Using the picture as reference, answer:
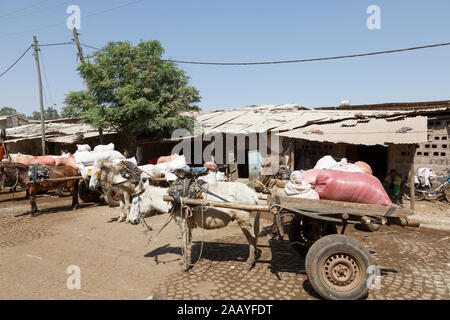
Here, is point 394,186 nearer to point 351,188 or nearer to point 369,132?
point 369,132

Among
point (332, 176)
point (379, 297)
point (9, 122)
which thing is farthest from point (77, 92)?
point (9, 122)

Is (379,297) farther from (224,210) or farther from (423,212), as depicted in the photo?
(423,212)

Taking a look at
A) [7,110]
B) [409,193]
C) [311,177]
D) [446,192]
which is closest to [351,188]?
[311,177]

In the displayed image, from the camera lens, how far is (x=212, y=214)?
510 centimetres

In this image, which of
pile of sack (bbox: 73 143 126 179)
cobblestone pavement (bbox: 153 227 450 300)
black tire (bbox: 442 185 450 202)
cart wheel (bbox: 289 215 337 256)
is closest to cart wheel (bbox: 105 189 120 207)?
pile of sack (bbox: 73 143 126 179)

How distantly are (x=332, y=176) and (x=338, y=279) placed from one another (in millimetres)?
1515

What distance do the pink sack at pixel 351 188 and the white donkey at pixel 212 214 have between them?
1.65 meters

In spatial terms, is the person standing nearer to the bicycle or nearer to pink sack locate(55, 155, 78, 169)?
the bicycle

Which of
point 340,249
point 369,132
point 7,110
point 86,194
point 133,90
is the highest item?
point 7,110

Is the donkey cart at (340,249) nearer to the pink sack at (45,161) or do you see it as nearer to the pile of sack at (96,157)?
the pile of sack at (96,157)

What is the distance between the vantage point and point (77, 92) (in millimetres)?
14883

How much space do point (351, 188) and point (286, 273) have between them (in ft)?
6.55

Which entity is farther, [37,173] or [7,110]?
[7,110]

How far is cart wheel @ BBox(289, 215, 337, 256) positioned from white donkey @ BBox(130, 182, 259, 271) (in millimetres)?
751
